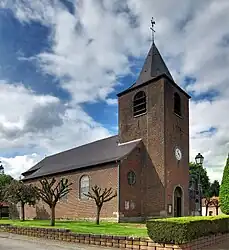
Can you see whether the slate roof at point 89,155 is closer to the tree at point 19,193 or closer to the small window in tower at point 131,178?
the small window in tower at point 131,178

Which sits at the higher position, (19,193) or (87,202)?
(19,193)

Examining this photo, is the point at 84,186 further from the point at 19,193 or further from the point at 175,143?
the point at 175,143

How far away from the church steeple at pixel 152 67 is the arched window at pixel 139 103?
1075 millimetres

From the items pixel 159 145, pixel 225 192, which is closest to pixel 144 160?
pixel 159 145

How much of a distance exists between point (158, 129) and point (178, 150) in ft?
9.85

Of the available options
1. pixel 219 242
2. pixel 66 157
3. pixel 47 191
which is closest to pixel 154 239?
pixel 219 242

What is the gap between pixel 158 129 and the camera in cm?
2750

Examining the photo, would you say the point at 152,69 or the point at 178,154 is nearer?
the point at 178,154

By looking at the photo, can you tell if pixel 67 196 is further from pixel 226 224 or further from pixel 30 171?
pixel 226 224

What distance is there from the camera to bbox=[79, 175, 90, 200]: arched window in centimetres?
2919

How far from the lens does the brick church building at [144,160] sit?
2653 centimetres

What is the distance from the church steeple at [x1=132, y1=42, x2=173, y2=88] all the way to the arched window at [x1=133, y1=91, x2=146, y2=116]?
1075 mm

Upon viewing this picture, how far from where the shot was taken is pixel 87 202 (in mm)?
28672

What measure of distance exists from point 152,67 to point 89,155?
10.2 m
